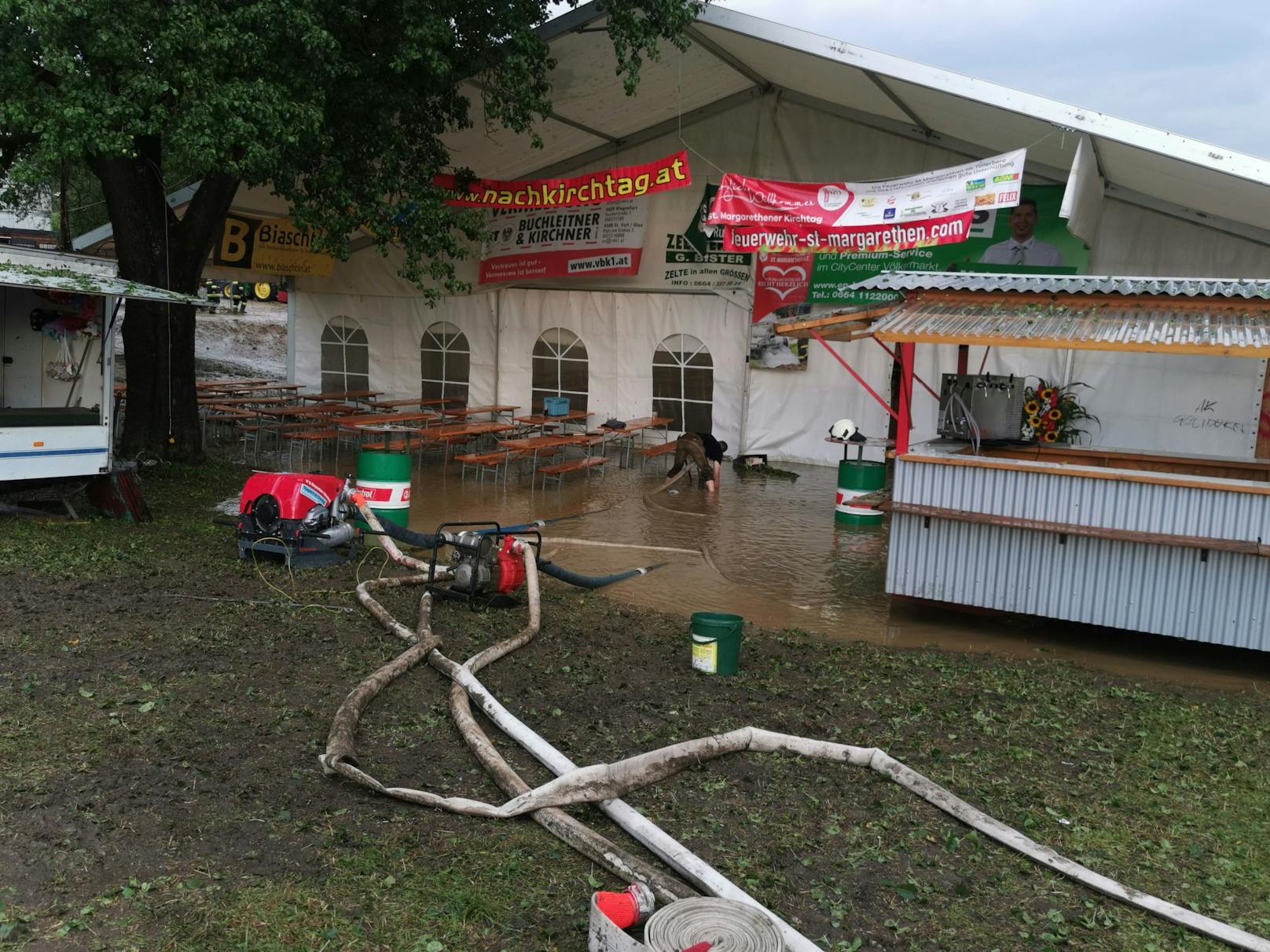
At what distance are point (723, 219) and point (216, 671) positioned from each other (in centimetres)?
901

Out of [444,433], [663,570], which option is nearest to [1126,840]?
[663,570]

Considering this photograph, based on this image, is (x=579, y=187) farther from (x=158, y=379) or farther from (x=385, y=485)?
(x=385, y=485)

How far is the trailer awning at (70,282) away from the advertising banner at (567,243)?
8770 millimetres

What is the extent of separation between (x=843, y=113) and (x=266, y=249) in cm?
1005

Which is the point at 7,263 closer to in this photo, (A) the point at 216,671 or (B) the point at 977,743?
(A) the point at 216,671

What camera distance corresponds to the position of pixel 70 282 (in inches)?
356

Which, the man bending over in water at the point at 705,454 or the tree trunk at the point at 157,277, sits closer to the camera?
the tree trunk at the point at 157,277

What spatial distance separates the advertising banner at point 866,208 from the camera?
11508 mm

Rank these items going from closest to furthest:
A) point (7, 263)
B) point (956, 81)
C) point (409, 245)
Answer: point (7, 263) → point (956, 81) → point (409, 245)

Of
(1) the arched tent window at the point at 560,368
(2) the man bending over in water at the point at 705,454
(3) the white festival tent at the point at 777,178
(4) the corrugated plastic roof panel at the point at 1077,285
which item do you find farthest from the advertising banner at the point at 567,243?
(4) the corrugated plastic roof panel at the point at 1077,285

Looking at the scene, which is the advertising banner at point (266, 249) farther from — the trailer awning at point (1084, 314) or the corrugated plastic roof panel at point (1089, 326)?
the corrugated plastic roof panel at point (1089, 326)

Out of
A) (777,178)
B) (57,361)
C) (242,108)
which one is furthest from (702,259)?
(57,361)

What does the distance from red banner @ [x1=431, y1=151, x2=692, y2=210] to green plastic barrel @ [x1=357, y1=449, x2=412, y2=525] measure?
180 inches

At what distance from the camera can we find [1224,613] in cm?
738
